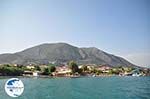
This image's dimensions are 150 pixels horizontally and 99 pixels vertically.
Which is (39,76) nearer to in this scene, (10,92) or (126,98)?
(126,98)

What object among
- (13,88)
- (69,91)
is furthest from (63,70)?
(69,91)

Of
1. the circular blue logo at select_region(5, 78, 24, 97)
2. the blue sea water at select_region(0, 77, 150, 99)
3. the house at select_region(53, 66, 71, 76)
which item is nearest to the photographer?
the circular blue logo at select_region(5, 78, 24, 97)

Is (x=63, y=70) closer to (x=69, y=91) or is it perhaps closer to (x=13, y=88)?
(x=13, y=88)

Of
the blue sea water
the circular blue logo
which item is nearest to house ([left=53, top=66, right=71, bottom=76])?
the blue sea water

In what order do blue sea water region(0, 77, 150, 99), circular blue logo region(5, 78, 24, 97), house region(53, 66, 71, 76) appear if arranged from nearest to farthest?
circular blue logo region(5, 78, 24, 97) → house region(53, 66, 71, 76) → blue sea water region(0, 77, 150, 99)

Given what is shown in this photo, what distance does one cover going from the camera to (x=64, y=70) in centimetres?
424

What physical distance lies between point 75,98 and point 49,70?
814 mm

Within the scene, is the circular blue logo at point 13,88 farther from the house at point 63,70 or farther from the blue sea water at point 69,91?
the house at point 63,70

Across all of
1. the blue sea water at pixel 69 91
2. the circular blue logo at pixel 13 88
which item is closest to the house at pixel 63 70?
the blue sea water at pixel 69 91

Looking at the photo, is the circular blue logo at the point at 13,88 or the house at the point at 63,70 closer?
the circular blue logo at the point at 13,88

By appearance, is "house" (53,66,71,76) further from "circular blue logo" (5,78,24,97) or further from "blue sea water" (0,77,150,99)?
"circular blue logo" (5,78,24,97)

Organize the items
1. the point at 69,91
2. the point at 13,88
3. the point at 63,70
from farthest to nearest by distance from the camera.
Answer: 1. the point at 69,91
2. the point at 63,70
3. the point at 13,88

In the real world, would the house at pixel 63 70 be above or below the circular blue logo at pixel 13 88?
above

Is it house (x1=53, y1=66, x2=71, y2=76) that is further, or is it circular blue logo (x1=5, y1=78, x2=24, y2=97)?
house (x1=53, y1=66, x2=71, y2=76)
